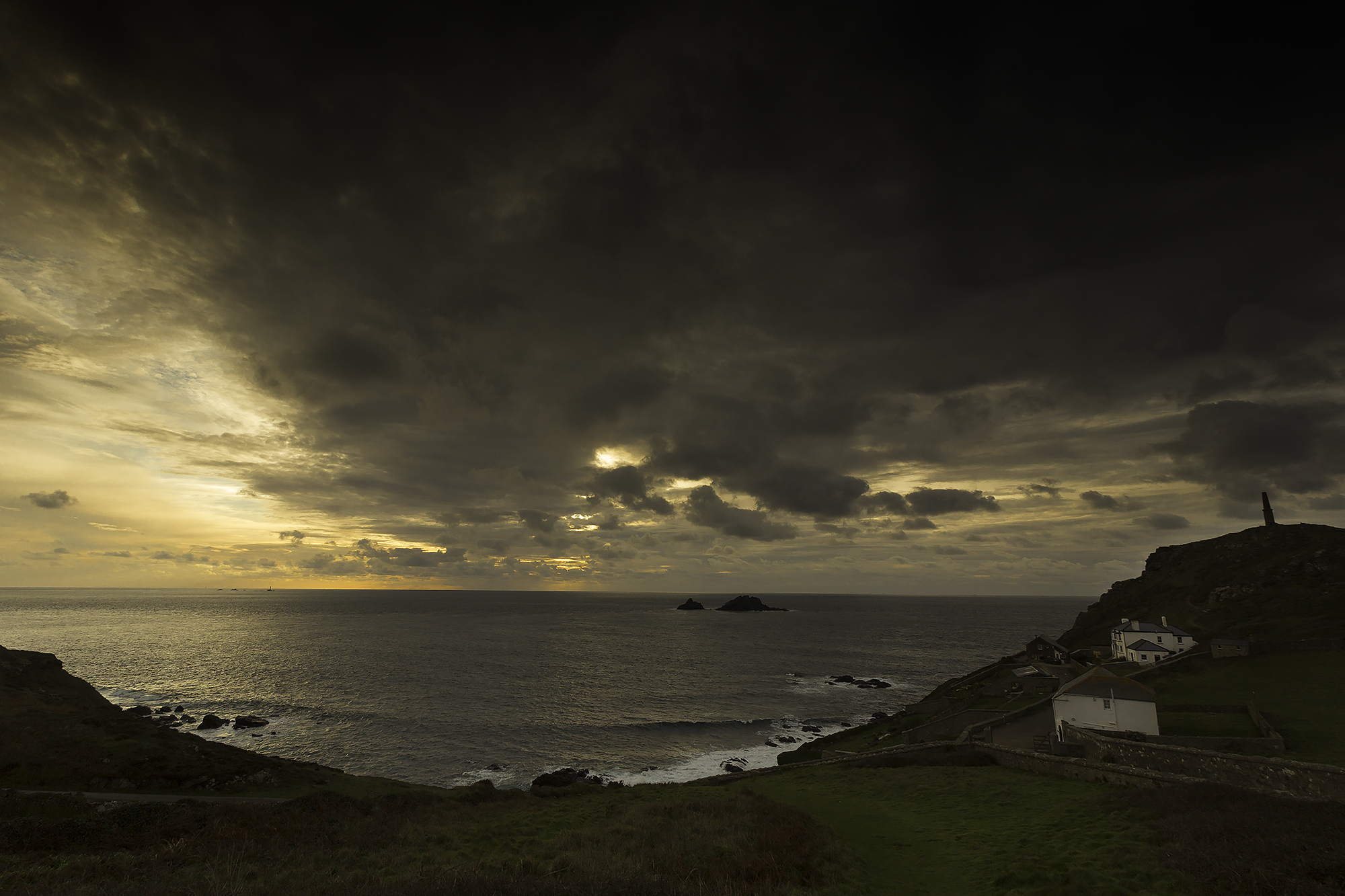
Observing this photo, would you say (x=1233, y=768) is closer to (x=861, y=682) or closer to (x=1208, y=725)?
(x=1208, y=725)

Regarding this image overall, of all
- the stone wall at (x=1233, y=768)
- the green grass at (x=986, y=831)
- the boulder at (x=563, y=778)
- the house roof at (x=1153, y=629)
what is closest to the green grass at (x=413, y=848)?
the green grass at (x=986, y=831)

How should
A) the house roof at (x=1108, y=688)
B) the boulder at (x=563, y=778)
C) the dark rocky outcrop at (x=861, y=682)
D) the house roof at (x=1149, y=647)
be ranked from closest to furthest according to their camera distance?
the house roof at (x=1108, y=688), the boulder at (x=563, y=778), the house roof at (x=1149, y=647), the dark rocky outcrop at (x=861, y=682)

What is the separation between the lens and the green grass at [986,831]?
1569 centimetres

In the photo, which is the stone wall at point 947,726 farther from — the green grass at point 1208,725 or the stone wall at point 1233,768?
the stone wall at point 1233,768

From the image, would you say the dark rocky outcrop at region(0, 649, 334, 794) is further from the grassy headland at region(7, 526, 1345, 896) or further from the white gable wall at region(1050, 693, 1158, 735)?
the white gable wall at region(1050, 693, 1158, 735)

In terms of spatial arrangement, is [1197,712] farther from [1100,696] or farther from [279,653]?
[279,653]

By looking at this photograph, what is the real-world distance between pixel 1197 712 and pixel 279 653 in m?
142

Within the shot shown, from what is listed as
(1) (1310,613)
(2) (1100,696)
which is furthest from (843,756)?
(1) (1310,613)

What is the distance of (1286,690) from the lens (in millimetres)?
43094

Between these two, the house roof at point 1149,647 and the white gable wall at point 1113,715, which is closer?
the white gable wall at point 1113,715

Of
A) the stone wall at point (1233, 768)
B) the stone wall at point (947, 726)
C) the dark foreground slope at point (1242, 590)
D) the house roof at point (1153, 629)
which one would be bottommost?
the stone wall at point (947, 726)

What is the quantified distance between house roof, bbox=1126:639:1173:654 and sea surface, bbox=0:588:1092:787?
27.8m

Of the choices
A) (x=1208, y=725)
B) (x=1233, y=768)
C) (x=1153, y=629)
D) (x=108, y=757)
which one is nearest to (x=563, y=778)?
(x=108, y=757)

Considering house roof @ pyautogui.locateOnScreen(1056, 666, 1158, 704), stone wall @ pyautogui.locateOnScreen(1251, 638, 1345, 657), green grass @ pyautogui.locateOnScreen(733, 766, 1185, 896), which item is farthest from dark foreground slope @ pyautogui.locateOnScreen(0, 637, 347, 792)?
stone wall @ pyautogui.locateOnScreen(1251, 638, 1345, 657)
